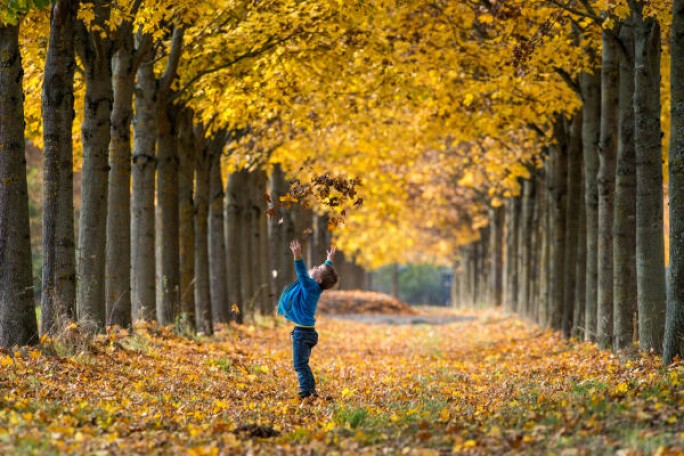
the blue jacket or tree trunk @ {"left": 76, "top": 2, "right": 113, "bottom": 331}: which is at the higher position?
tree trunk @ {"left": 76, "top": 2, "right": 113, "bottom": 331}

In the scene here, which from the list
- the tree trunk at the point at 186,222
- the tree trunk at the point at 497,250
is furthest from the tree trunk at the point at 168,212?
the tree trunk at the point at 497,250

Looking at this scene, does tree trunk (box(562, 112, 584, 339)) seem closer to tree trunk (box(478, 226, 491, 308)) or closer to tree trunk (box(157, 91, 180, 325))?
tree trunk (box(157, 91, 180, 325))

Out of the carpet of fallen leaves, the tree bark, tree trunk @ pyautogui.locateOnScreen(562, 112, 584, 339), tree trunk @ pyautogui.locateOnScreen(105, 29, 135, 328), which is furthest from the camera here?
the tree bark

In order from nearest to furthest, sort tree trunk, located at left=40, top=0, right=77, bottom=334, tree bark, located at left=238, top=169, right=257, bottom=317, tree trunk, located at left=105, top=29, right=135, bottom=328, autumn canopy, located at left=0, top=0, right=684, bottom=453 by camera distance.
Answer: autumn canopy, located at left=0, top=0, right=684, bottom=453 → tree trunk, located at left=40, top=0, right=77, bottom=334 → tree trunk, located at left=105, top=29, right=135, bottom=328 → tree bark, located at left=238, top=169, right=257, bottom=317

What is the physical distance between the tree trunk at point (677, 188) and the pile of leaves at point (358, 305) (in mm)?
33275

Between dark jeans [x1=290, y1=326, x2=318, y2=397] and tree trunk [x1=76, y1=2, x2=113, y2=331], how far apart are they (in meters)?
3.76

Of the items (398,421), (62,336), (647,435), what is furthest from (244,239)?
(647,435)

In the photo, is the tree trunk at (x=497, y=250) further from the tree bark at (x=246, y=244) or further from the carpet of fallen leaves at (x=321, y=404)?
the carpet of fallen leaves at (x=321, y=404)

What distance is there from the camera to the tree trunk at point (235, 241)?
950 inches

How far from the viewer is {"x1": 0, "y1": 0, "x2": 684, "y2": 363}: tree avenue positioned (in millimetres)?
11336

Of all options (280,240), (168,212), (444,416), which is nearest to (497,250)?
(280,240)

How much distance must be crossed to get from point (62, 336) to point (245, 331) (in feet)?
36.2

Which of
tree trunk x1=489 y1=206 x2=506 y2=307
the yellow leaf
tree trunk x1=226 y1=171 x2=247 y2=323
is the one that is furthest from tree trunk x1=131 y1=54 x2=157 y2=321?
tree trunk x1=489 y1=206 x2=506 y2=307

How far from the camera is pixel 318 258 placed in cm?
4681
